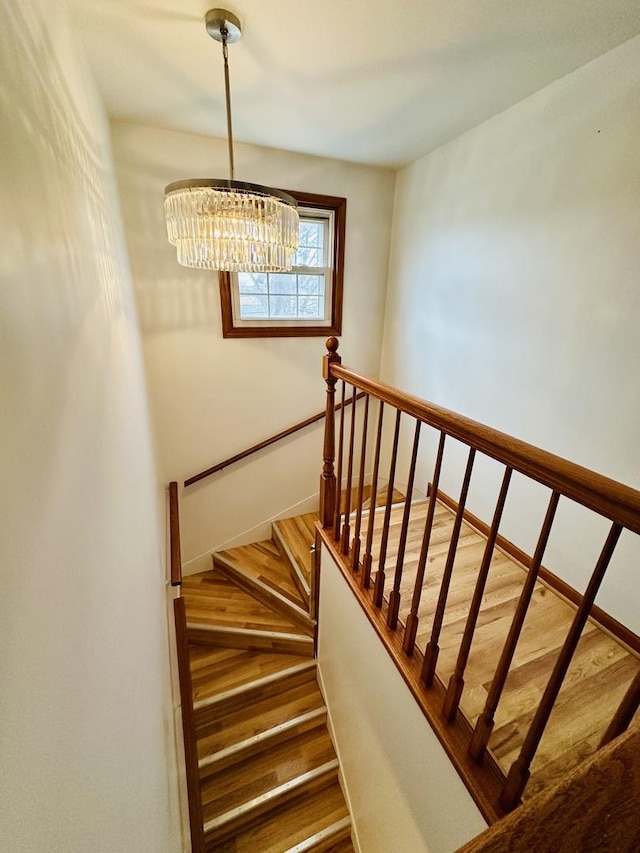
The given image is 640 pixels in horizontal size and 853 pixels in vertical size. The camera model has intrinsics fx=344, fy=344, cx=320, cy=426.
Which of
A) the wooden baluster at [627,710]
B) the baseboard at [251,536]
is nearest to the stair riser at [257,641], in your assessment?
the baseboard at [251,536]

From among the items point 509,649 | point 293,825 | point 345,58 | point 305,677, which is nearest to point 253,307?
point 345,58

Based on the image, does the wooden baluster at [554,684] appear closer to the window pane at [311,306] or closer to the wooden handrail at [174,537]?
the wooden handrail at [174,537]

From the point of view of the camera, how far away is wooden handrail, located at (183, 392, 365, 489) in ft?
9.36

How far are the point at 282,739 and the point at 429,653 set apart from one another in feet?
5.42

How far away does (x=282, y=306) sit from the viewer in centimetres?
282

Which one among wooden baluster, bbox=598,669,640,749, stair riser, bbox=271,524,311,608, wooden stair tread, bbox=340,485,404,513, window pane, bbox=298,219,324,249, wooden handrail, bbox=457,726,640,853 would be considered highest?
window pane, bbox=298,219,324,249

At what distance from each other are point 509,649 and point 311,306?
2.65 meters

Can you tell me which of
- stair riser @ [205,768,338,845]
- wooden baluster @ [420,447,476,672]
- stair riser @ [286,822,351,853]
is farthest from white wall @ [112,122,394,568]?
wooden baluster @ [420,447,476,672]

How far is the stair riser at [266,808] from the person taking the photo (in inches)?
69.2

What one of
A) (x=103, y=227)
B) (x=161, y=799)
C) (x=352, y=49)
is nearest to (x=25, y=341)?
(x=103, y=227)

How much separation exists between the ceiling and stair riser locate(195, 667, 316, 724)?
334 centimetres

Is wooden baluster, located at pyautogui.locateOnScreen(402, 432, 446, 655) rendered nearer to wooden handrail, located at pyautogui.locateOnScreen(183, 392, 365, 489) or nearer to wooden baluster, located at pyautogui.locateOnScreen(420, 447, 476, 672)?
wooden baluster, located at pyautogui.locateOnScreen(420, 447, 476, 672)

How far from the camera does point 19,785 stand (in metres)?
0.39

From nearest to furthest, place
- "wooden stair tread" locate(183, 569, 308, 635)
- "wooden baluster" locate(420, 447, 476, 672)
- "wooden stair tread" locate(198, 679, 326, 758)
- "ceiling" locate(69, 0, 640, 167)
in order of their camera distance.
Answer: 1. "wooden baluster" locate(420, 447, 476, 672)
2. "ceiling" locate(69, 0, 640, 167)
3. "wooden stair tread" locate(198, 679, 326, 758)
4. "wooden stair tread" locate(183, 569, 308, 635)
